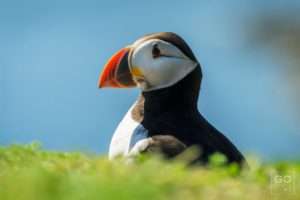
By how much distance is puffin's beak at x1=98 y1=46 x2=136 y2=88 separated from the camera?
25.8ft

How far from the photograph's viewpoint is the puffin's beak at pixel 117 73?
785 cm

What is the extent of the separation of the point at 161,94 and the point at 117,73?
0.57 m

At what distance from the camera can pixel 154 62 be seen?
772cm

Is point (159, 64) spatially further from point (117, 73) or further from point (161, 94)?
point (117, 73)

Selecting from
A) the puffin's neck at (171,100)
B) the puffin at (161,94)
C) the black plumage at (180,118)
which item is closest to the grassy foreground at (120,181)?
the black plumage at (180,118)

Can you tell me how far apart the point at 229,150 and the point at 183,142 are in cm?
46

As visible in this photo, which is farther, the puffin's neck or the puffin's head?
the puffin's head

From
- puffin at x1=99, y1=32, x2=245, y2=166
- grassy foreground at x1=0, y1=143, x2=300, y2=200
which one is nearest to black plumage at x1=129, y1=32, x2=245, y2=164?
puffin at x1=99, y1=32, x2=245, y2=166

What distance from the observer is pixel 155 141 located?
6.43m

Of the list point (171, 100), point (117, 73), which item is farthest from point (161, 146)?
point (117, 73)

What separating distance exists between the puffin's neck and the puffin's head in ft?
0.21

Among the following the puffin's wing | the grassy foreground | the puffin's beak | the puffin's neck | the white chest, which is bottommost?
the grassy foreground

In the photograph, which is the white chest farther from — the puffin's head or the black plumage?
the puffin's head

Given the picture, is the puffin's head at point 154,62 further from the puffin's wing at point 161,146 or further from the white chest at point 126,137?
the puffin's wing at point 161,146
